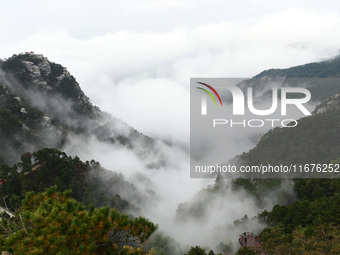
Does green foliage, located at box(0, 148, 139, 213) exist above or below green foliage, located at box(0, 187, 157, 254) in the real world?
above

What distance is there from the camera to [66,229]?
49.6 ft

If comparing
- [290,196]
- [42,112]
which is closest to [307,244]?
[290,196]

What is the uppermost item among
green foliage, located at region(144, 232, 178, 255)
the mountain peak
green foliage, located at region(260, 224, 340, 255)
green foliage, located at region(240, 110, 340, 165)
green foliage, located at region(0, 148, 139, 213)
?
the mountain peak

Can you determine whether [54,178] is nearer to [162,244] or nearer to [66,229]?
[162,244]

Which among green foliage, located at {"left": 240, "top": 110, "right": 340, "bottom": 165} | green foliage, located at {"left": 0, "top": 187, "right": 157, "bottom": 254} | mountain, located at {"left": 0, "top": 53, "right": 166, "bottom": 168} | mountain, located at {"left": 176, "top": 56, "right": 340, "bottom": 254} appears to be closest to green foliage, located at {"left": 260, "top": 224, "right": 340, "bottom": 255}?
mountain, located at {"left": 176, "top": 56, "right": 340, "bottom": 254}

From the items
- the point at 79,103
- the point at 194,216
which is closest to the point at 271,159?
the point at 194,216

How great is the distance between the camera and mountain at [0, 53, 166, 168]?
8606cm

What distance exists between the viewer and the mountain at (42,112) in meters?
86.1

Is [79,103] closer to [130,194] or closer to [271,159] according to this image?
[130,194]

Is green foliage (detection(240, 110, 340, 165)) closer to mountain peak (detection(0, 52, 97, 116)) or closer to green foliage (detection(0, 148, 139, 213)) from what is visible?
green foliage (detection(0, 148, 139, 213))

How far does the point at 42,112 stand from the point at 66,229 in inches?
3698

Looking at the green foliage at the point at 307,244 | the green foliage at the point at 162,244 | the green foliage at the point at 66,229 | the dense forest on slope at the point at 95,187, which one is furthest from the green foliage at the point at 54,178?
the green foliage at the point at 66,229

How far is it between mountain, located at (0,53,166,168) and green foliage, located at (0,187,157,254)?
7114 centimetres

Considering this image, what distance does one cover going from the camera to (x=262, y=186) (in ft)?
259
